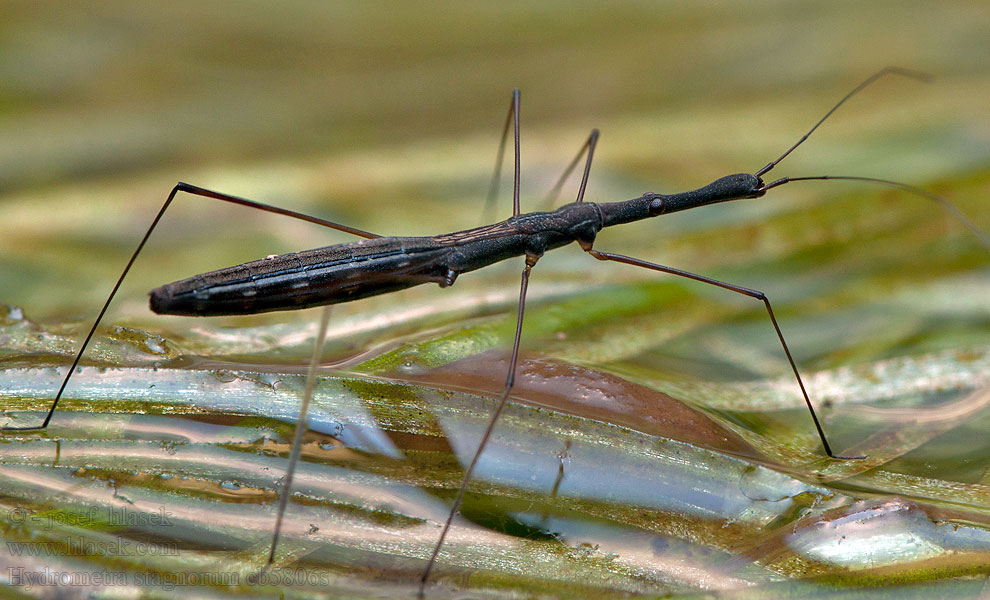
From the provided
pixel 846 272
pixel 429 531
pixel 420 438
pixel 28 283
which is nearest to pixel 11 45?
pixel 28 283

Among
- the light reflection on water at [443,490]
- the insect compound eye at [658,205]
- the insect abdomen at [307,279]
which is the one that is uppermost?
the insect compound eye at [658,205]

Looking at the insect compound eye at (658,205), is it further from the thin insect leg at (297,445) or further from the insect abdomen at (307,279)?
the thin insect leg at (297,445)

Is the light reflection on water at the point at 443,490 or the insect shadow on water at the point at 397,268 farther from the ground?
the insect shadow on water at the point at 397,268

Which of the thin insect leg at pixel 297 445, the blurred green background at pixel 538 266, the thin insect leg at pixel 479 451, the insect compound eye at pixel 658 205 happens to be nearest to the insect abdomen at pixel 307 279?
the blurred green background at pixel 538 266

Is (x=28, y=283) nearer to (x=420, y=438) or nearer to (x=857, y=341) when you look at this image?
(x=420, y=438)

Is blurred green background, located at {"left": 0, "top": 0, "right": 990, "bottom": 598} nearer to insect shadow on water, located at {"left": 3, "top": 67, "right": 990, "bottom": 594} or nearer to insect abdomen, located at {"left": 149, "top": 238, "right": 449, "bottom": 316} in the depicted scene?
insect shadow on water, located at {"left": 3, "top": 67, "right": 990, "bottom": 594}

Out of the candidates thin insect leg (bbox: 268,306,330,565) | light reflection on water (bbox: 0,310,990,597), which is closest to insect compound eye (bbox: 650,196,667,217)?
light reflection on water (bbox: 0,310,990,597)

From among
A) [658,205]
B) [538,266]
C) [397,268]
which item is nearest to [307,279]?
[397,268]
